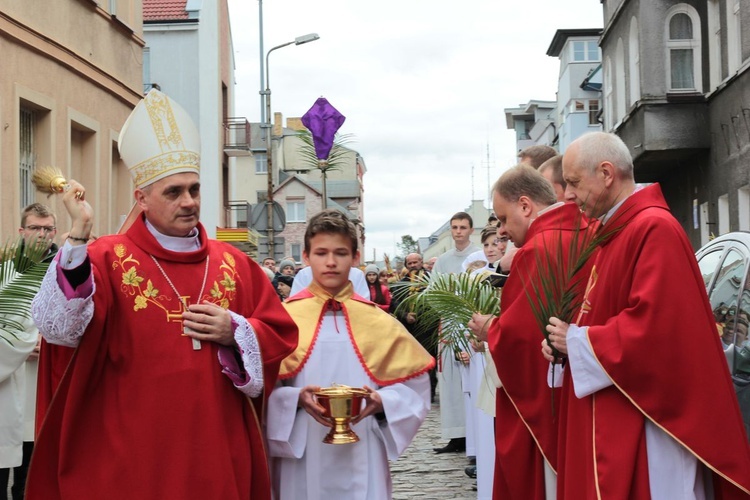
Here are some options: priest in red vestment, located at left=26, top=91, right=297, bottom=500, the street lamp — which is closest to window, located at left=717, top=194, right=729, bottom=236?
the street lamp

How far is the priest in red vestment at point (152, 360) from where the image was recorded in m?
4.65

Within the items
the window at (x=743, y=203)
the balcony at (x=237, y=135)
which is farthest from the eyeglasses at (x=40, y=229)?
the balcony at (x=237, y=135)

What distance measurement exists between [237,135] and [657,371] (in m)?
33.5

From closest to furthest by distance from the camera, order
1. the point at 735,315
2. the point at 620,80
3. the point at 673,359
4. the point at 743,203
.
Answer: the point at 673,359 → the point at 735,315 → the point at 743,203 → the point at 620,80

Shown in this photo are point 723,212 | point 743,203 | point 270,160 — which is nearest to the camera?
point 270,160

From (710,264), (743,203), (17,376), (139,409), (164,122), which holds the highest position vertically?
(743,203)

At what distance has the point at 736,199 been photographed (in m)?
20.7

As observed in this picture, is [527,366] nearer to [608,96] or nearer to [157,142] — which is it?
[157,142]

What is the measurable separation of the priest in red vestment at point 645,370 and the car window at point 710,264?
1.60m

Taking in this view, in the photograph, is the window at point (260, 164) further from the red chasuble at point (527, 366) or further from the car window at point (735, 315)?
the red chasuble at point (527, 366)

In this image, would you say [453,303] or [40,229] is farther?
[40,229]

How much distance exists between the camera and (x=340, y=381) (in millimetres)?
5613

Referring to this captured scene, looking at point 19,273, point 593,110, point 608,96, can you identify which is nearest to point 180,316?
point 19,273

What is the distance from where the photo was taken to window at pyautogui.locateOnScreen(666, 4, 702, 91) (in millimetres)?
24195
